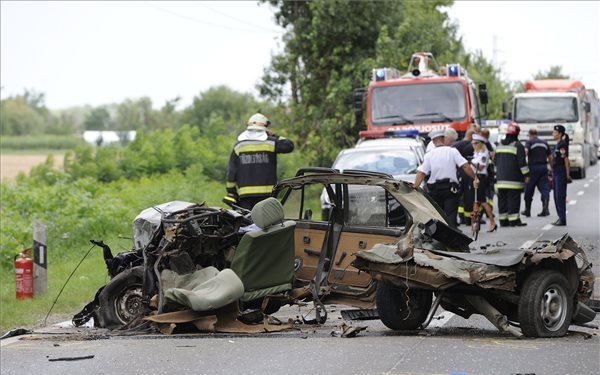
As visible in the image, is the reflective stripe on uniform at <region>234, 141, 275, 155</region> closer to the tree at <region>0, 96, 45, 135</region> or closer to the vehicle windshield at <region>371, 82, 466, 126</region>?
the vehicle windshield at <region>371, 82, 466, 126</region>

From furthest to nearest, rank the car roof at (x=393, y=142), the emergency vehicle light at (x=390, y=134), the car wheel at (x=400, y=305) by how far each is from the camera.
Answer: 1. the emergency vehicle light at (x=390, y=134)
2. the car roof at (x=393, y=142)
3. the car wheel at (x=400, y=305)

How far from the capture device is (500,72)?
276 feet

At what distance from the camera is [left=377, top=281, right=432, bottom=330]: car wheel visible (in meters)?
9.57

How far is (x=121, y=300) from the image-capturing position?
34.4 ft

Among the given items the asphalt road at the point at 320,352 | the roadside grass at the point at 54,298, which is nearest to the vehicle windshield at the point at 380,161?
the roadside grass at the point at 54,298

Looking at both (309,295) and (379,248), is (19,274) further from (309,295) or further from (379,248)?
(379,248)

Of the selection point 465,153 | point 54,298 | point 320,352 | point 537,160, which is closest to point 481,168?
point 465,153

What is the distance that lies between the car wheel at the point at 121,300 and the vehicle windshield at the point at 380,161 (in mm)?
9776

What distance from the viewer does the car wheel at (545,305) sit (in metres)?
8.94

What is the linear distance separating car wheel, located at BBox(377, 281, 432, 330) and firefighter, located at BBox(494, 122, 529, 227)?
11.2 metres

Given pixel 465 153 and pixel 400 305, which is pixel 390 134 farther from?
pixel 400 305

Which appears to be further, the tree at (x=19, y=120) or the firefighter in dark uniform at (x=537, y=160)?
the tree at (x=19, y=120)

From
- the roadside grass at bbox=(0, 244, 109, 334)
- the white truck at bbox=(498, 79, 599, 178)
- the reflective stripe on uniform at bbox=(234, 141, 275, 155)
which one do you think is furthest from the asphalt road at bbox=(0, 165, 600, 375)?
the white truck at bbox=(498, 79, 599, 178)

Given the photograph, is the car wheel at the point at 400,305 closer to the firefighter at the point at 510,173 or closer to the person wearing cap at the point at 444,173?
the person wearing cap at the point at 444,173
